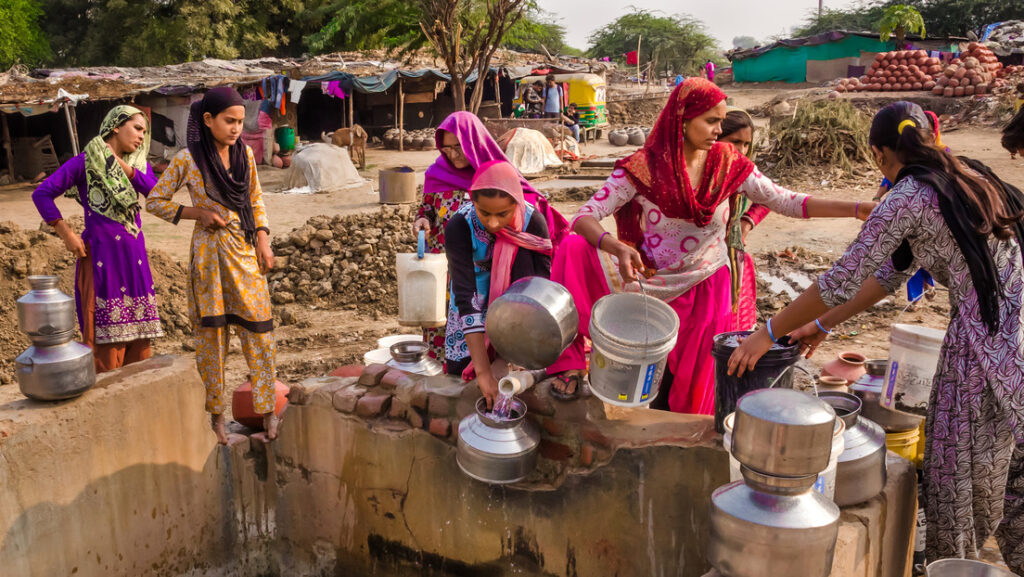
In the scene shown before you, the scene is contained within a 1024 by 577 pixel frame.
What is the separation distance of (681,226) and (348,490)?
1675 millimetres

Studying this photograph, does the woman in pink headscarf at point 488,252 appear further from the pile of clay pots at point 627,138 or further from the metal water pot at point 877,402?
the pile of clay pots at point 627,138

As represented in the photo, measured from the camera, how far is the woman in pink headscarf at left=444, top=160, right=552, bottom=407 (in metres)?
2.61

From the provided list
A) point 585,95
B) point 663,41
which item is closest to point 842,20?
point 663,41

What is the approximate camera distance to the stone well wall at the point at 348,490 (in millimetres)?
2623

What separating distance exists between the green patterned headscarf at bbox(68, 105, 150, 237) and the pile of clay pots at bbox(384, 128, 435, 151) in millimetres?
15450

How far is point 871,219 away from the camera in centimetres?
222

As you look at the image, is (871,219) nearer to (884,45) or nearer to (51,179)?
(51,179)

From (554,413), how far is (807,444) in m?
1.15

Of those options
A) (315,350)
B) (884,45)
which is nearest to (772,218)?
(315,350)

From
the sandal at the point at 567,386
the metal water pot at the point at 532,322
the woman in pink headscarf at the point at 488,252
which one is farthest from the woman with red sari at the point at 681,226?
the metal water pot at the point at 532,322

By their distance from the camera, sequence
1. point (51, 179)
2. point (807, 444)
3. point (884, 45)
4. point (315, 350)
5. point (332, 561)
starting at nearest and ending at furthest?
point (807, 444), point (332, 561), point (51, 179), point (315, 350), point (884, 45)

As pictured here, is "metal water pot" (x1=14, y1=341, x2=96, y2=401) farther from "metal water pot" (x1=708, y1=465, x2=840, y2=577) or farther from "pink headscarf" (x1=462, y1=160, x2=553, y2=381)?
"metal water pot" (x1=708, y1=465, x2=840, y2=577)

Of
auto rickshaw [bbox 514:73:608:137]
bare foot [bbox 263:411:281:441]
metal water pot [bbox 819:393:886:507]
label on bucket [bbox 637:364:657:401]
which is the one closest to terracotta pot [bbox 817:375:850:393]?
metal water pot [bbox 819:393:886:507]

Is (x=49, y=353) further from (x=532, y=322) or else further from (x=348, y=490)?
(x=532, y=322)
